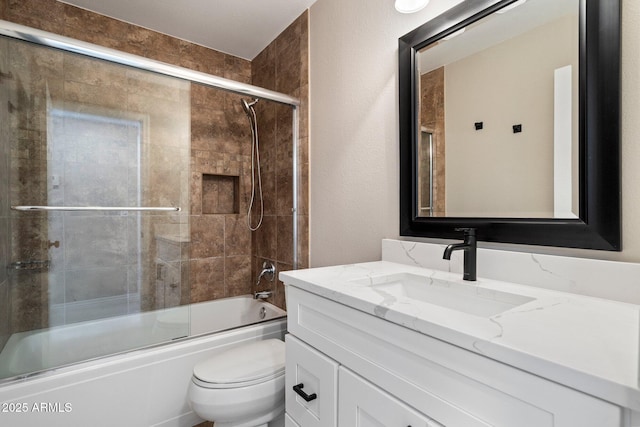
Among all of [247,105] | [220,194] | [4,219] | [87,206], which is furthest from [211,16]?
[4,219]

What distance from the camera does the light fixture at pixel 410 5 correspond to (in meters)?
1.24

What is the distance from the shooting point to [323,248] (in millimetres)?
1899

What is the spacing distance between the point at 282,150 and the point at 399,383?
6.06 feet

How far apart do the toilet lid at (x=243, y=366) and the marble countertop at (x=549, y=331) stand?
2.17ft

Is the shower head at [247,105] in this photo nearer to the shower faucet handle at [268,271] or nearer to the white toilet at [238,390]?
the shower faucet handle at [268,271]

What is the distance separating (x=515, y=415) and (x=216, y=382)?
1.13m

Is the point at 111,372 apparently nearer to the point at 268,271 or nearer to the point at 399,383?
the point at 268,271

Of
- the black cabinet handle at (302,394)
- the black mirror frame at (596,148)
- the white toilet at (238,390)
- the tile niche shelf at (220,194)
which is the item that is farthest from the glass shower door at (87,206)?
the black mirror frame at (596,148)

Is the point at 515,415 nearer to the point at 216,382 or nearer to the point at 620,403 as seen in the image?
the point at 620,403

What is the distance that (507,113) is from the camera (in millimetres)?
1036

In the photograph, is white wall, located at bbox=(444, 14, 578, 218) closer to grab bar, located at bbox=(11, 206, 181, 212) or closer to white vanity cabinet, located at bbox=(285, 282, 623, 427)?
white vanity cabinet, located at bbox=(285, 282, 623, 427)

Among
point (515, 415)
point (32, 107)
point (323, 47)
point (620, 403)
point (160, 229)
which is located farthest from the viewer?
point (323, 47)

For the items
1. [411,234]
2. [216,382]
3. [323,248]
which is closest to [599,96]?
[411,234]

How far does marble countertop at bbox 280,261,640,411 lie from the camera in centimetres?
42
